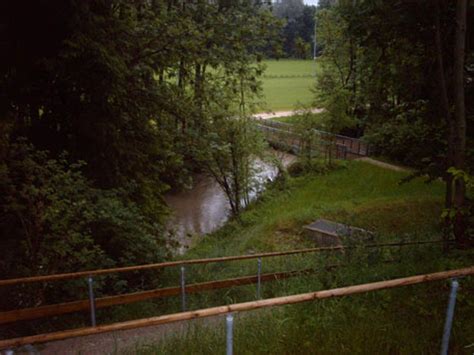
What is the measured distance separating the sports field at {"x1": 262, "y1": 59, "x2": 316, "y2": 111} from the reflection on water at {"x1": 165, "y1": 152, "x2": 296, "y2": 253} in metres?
22.1

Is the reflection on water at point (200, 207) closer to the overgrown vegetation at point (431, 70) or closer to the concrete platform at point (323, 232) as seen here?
the concrete platform at point (323, 232)

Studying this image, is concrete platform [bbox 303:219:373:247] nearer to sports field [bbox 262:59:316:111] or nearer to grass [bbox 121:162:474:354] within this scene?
grass [bbox 121:162:474:354]

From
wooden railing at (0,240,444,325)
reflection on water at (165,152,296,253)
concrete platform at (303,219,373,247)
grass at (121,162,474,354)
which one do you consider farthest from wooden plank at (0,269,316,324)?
reflection on water at (165,152,296,253)

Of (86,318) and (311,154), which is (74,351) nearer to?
(86,318)

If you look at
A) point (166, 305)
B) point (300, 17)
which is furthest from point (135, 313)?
point (300, 17)

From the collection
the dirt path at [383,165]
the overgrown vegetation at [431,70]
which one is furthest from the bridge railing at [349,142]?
the overgrown vegetation at [431,70]

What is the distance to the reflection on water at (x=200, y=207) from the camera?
19000 mm

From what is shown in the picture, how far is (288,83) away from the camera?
72562mm

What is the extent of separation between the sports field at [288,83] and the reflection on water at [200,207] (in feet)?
72.6

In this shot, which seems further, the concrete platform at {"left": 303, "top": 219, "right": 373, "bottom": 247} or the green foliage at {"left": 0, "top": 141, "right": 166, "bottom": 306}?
the concrete platform at {"left": 303, "top": 219, "right": 373, "bottom": 247}

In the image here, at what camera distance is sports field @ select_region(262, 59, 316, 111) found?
178 ft

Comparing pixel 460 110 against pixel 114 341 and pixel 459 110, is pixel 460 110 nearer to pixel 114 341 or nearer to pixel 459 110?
pixel 459 110

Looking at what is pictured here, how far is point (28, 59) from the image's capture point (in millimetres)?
8023

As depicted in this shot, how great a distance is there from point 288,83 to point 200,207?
5408 centimetres
